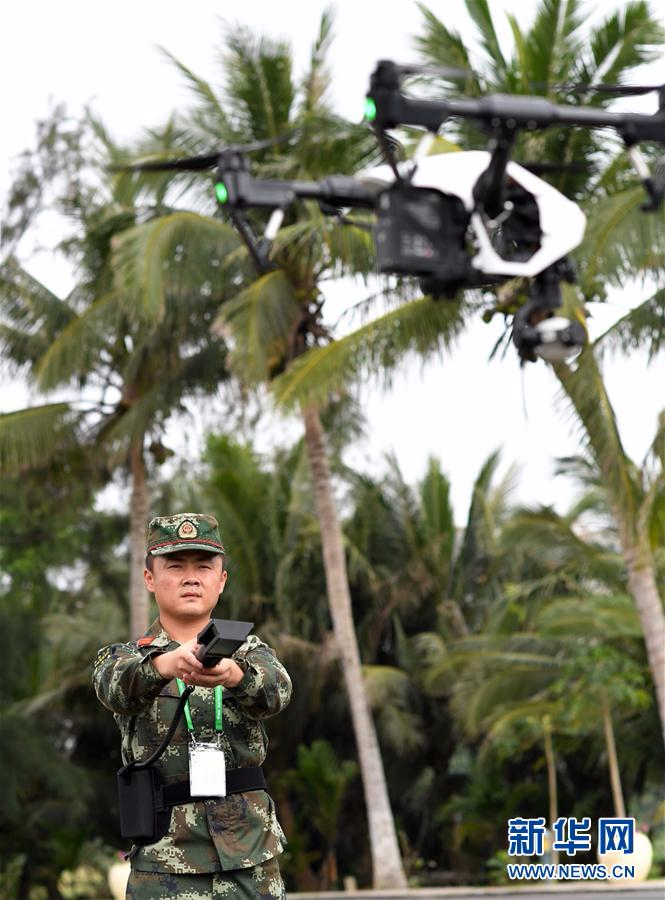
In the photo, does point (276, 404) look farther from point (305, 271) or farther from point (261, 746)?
point (261, 746)

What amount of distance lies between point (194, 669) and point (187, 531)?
630 millimetres

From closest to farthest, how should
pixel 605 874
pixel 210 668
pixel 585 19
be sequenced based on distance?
pixel 210 668 < pixel 585 19 < pixel 605 874

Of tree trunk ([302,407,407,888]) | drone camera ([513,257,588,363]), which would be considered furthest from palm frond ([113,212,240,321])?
drone camera ([513,257,588,363])

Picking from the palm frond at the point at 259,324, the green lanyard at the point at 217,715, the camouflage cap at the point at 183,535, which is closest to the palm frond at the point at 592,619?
the palm frond at the point at 259,324

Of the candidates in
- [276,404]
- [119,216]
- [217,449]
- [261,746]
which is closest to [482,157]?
[261,746]

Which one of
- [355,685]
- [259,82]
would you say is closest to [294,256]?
[259,82]

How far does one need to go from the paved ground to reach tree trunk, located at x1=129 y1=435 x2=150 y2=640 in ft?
14.1

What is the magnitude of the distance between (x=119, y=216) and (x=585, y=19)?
7445 mm

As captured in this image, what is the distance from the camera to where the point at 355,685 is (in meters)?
18.1

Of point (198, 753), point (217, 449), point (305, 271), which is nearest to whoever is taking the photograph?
point (198, 753)

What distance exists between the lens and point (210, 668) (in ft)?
9.46

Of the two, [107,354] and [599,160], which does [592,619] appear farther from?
[107,354]

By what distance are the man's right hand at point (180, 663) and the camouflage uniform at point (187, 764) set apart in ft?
0.19

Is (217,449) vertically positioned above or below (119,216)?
below
